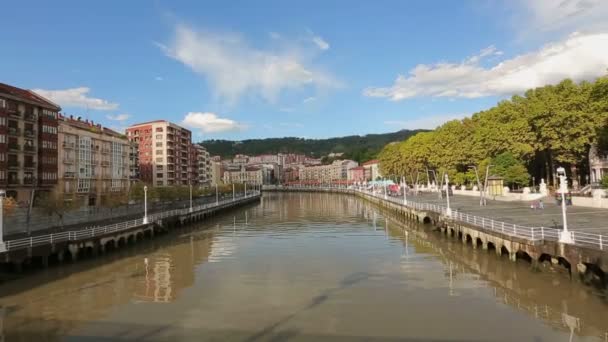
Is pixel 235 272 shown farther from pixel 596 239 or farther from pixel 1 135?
pixel 1 135

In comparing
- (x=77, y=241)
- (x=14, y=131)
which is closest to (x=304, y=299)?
(x=77, y=241)

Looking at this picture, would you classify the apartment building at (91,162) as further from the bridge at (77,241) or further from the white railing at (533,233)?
the white railing at (533,233)

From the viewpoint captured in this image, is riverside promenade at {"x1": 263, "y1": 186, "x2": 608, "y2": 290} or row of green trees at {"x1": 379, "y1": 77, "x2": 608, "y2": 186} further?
row of green trees at {"x1": 379, "y1": 77, "x2": 608, "y2": 186}

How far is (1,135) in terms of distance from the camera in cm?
6544

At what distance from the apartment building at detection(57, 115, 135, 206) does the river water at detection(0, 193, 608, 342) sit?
42.1 metres

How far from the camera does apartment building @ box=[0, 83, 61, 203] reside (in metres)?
66.3

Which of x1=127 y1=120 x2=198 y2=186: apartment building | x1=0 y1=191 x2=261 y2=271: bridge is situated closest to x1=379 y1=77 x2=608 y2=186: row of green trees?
x1=0 y1=191 x2=261 y2=271: bridge

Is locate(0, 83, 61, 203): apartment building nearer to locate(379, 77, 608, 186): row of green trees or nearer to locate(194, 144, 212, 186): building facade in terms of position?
locate(379, 77, 608, 186): row of green trees

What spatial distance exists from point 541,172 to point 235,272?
74.3m

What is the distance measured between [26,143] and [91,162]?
22.2 m

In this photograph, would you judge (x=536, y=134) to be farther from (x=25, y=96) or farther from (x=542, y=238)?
(x=25, y=96)

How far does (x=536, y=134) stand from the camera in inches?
2623

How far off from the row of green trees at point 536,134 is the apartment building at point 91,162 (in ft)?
196

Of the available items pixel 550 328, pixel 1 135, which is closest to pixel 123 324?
pixel 550 328
